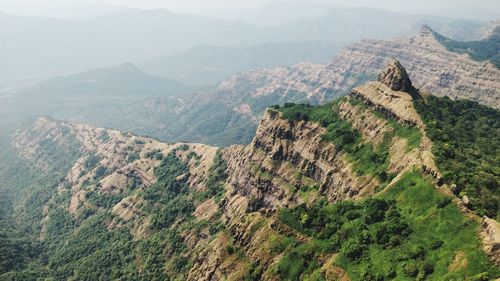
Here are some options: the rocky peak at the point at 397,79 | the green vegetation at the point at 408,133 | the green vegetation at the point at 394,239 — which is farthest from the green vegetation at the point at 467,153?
the rocky peak at the point at 397,79

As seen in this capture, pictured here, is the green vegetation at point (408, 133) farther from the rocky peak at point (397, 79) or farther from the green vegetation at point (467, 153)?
the rocky peak at point (397, 79)

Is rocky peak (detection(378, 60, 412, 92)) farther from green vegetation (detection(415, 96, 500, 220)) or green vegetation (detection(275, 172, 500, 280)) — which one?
green vegetation (detection(275, 172, 500, 280))

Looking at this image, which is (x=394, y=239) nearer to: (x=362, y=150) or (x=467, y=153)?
(x=467, y=153)

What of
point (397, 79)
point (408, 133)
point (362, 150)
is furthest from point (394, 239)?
point (397, 79)

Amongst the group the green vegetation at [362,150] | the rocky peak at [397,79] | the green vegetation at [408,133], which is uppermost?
the rocky peak at [397,79]

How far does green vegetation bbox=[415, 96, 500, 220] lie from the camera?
11338 cm

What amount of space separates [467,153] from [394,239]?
46860 millimetres

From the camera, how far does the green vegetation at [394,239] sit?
100938 millimetres

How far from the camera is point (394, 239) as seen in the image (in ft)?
382

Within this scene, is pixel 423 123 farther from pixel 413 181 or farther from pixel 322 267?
pixel 322 267

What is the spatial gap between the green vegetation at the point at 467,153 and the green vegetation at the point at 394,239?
551cm

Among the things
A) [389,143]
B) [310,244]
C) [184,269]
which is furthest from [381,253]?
[184,269]

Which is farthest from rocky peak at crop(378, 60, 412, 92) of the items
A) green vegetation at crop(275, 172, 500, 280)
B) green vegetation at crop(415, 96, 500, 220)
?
green vegetation at crop(275, 172, 500, 280)

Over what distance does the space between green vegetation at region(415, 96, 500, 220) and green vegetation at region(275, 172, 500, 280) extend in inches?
217
